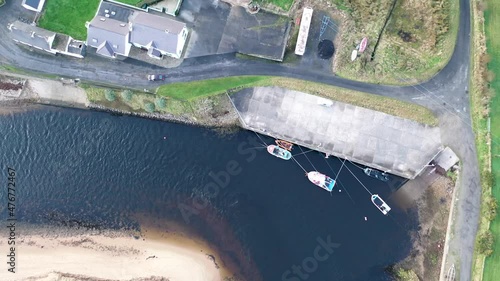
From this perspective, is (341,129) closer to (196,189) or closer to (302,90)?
(302,90)

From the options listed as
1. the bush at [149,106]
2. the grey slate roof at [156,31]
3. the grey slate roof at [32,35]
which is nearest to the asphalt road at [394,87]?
the grey slate roof at [32,35]

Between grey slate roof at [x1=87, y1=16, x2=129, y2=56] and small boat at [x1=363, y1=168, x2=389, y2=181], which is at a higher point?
grey slate roof at [x1=87, y1=16, x2=129, y2=56]

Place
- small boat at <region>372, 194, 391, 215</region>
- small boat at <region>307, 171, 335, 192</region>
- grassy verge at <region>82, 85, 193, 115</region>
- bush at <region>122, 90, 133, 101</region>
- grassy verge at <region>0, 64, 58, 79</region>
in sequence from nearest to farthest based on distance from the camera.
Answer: small boat at <region>372, 194, 391, 215</region>
small boat at <region>307, 171, 335, 192</region>
bush at <region>122, 90, 133, 101</region>
grassy verge at <region>82, 85, 193, 115</region>
grassy verge at <region>0, 64, 58, 79</region>

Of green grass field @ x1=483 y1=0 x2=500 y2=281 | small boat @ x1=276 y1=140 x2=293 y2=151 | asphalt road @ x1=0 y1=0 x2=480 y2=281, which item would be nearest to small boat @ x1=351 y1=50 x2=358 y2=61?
asphalt road @ x1=0 y1=0 x2=480 y2=281

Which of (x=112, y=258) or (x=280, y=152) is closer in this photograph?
(x=280, y=152)

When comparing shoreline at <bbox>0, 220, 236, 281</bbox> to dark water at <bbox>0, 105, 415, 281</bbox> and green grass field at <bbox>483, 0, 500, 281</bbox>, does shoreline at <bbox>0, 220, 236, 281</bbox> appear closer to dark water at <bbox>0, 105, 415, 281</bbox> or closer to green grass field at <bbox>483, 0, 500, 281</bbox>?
dark water at <bbox>0, 105, 415, 281</bbox>

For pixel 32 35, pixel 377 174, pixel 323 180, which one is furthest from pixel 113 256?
pixel 377 174
